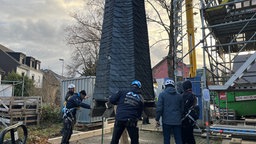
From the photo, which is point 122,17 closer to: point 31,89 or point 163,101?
point 163,101

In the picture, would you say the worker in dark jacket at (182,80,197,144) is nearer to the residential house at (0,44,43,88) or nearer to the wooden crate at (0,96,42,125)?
the wooden crate at (0,96,42,125)

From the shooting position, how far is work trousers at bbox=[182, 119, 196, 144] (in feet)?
21.0

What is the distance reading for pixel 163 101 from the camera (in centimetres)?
569

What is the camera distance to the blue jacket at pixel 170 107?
5.57m

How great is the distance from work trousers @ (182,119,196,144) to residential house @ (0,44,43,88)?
88.9 feet

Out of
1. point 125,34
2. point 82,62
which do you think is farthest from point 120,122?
point 82,62

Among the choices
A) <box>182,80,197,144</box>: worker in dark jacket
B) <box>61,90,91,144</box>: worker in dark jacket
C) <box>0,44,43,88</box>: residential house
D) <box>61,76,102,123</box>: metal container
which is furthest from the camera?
<box>0,44,43,88</box>: residential house

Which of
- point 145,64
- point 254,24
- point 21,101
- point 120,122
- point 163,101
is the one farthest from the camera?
point 21,101

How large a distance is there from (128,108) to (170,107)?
1037mm

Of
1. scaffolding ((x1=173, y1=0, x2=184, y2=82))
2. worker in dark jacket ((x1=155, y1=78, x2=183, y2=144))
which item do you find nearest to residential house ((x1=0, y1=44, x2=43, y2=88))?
scaffolding ((x1=173, y1=0, x2=184, y2=82))

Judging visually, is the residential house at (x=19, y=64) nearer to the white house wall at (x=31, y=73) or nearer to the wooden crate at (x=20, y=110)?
the white house wall at (x=31, y=73)

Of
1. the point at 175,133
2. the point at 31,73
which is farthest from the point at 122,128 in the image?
the point at 31,73

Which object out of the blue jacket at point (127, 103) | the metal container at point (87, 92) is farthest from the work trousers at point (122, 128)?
the metal container at point (87, 92)

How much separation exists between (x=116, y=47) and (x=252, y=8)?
437 centimetres
